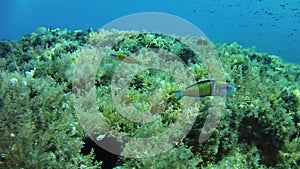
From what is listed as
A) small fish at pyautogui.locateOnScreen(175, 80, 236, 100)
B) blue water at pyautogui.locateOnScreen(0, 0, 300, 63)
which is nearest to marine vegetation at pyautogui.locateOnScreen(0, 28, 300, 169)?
small fish at pyautogui.locateOnScreen(175, 80, 236, 100)

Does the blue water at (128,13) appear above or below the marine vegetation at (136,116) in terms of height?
above

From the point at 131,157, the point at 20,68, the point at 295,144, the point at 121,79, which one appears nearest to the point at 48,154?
the point at 131,157

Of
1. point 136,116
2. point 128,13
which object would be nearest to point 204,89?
point 136,116

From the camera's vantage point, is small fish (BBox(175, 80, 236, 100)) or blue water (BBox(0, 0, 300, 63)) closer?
small fish (BBox(175, 80, 236, 100))

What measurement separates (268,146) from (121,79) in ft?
9.43

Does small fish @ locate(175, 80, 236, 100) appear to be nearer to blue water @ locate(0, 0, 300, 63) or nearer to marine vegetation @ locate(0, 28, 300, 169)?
marine vegetation @ locate(0, 28, 300, 169)

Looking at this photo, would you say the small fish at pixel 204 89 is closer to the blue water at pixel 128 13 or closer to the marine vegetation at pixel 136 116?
the marine vegetation at pixel 136 116

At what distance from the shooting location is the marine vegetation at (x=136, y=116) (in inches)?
131

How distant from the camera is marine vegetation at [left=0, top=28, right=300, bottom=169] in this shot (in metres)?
3.34

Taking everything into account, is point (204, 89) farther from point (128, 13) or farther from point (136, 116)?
point (128, 13)

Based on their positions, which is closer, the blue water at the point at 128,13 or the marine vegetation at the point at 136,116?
the marine vegetation at the point at 136,116

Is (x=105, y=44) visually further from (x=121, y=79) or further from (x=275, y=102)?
(x=275, y=102)

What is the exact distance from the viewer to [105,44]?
7520 millimetres

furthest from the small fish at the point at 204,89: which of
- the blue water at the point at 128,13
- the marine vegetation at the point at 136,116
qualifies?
the blue water at the point at 128,13
